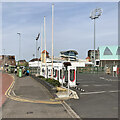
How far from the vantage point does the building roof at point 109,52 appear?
247 ft

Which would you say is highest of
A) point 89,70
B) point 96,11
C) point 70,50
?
point 96,11

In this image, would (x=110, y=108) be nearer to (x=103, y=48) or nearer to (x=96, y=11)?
(x=96, y=11)

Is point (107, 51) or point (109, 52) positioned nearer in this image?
point (107, 51)

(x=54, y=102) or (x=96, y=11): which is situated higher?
(x=96, y=11)

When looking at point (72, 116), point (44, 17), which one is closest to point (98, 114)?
point (72, 116)

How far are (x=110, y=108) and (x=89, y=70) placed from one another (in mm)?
43268

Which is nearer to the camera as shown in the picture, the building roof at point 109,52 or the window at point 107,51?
the building roof at point 109,52

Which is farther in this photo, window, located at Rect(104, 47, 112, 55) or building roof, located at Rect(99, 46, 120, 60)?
window, located at Rect(104, 47, 112, 55)

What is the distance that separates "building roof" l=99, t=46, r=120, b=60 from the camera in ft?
247

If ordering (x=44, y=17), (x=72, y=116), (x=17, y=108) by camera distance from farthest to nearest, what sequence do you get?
(x=44, y=17) < (x=17, y=108) < (x=72, y=116)

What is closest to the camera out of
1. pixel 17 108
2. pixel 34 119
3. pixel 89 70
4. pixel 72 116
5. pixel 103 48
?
pixel 34 119

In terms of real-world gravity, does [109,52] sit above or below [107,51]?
below

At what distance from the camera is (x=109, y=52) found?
7700 centimetres

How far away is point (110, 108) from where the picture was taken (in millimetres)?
8641
